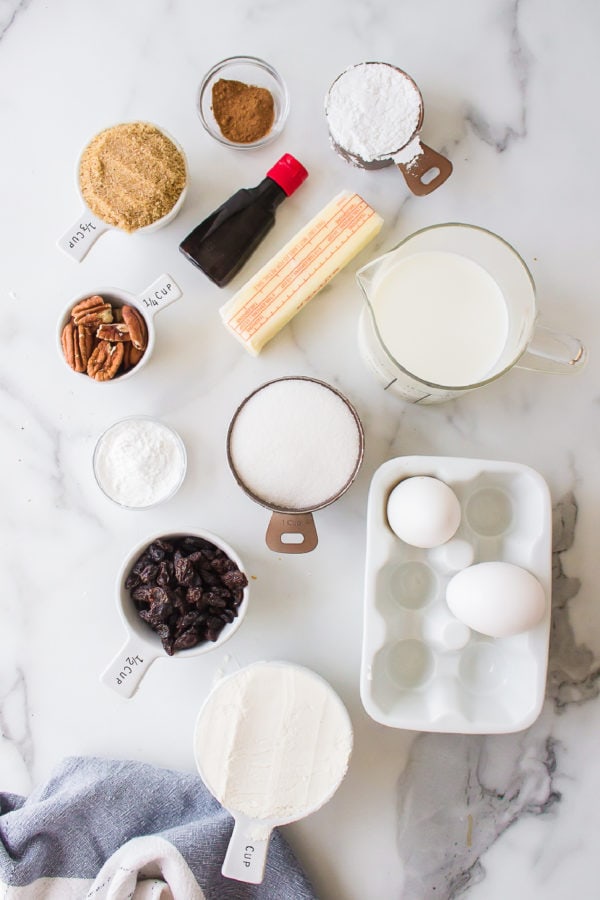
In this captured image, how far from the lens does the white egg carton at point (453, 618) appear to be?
0.93 m

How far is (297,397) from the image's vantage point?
0.99m

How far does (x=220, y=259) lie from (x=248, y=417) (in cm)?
22

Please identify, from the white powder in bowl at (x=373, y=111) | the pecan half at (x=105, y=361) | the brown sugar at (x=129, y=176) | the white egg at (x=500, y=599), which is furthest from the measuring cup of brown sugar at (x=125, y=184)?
the white egg at (x=500, y=599)

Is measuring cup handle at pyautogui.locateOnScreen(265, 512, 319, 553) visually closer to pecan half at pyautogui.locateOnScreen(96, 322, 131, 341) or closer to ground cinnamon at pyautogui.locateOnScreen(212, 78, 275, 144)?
pecan half at pyautogui.locateOnScreen(96, 322, 131, 341)

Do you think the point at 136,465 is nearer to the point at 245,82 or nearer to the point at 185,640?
the point at 185,640

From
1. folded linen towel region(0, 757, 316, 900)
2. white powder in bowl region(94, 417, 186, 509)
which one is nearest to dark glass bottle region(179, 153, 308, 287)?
white powder in bowl region(94, 417, 186, 509)

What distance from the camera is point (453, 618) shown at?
0.95 metres

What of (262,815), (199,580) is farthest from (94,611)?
(262,815)

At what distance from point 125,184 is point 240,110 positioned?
196 millimetres

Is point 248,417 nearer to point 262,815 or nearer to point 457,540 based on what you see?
point 457,540

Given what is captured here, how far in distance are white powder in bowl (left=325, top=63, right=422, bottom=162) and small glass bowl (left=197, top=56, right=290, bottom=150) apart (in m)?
0.09

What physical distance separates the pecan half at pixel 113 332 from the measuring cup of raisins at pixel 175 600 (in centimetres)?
27

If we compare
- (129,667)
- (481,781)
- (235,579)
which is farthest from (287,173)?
(481,781)

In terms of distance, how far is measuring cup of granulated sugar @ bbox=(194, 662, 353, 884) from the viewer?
3.16ft
